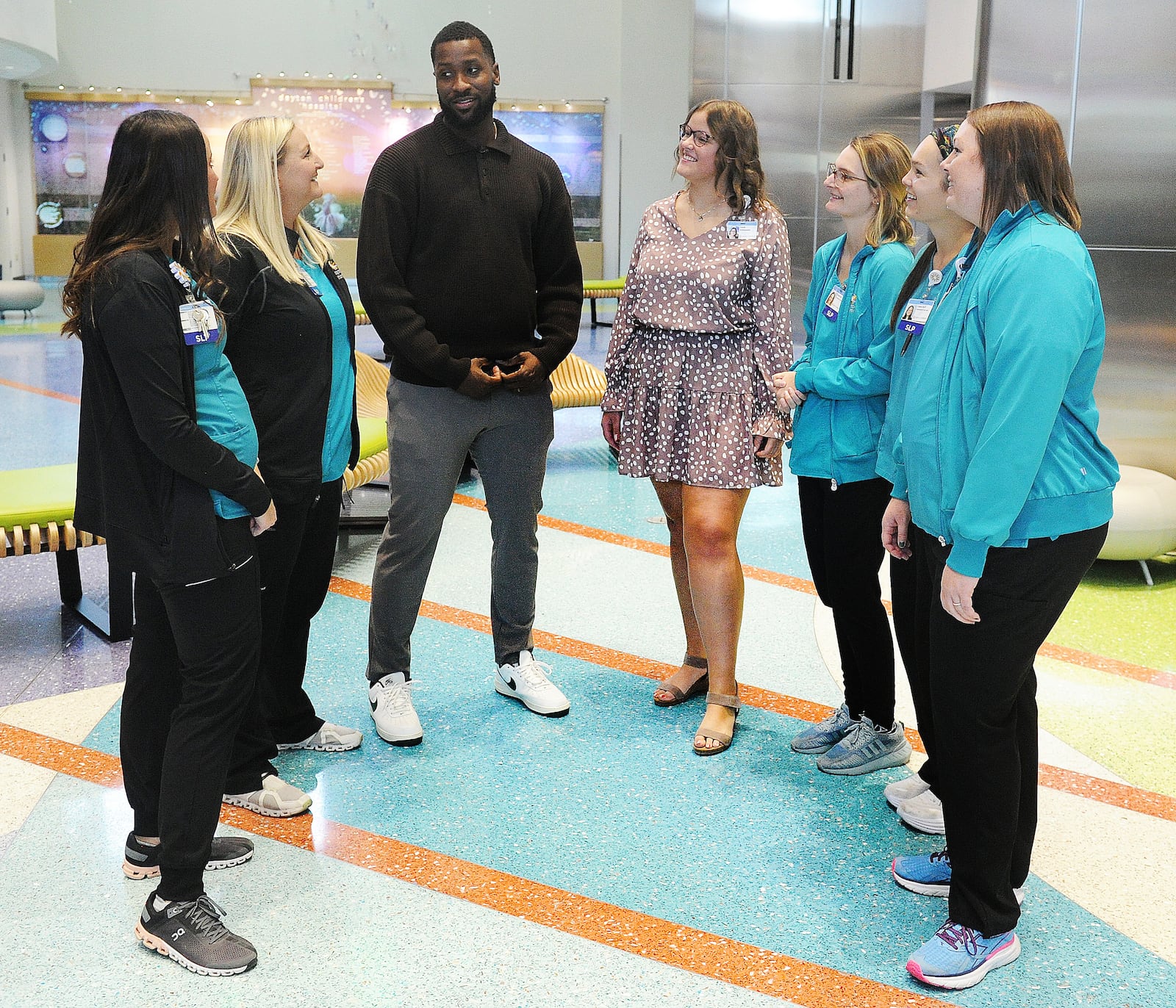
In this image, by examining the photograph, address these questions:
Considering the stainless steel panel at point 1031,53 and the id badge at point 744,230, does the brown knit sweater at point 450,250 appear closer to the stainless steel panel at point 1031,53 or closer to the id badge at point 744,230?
the id badge at point 744,230

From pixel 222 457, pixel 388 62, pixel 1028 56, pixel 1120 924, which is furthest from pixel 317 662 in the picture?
pixel 388 62

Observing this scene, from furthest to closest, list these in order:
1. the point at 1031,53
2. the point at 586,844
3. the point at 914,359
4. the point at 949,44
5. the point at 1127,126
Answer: the point at 949,44, the point at 1031,53, the point at 1127,126, the point at 586,844, the point at 914,359

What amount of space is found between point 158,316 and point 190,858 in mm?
1015

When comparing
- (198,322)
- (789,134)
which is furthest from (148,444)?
(789,134)

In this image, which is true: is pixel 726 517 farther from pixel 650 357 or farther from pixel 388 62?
pixel 388 62

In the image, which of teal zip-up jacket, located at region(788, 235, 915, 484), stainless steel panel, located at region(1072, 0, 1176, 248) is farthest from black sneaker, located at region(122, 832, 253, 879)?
stainless steel panel, located at region(1072, 0, 1176, 248)

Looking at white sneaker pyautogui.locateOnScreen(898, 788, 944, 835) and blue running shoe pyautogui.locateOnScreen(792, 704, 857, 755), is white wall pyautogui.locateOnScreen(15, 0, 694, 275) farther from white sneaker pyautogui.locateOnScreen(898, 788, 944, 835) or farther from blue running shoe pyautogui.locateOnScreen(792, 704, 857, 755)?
white sneaker pyautogui.locateOnScreen(898, 788, 944, 835)

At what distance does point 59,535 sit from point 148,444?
75.3 inches

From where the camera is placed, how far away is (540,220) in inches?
124

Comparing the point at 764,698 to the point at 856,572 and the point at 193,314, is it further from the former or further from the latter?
the point at 193,314

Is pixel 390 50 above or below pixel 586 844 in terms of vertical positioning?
above

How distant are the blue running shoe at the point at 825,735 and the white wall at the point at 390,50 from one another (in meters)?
15.7

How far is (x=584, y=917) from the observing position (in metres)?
2.30

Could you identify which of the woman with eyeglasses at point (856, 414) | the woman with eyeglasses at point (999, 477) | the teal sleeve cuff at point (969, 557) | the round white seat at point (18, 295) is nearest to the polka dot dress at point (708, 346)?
the woman with eyeglasses at point (856, 414)
